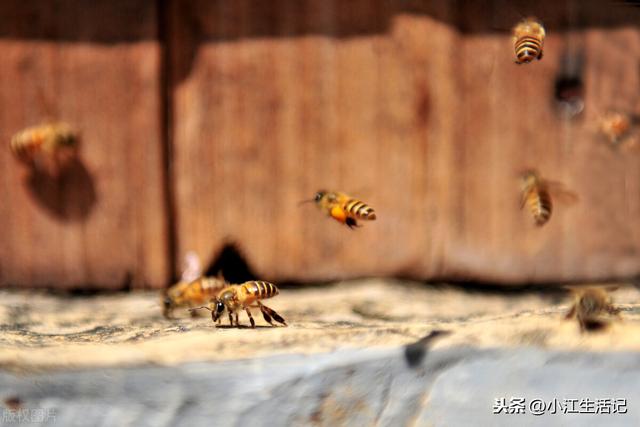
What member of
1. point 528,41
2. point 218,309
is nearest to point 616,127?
point 528,41

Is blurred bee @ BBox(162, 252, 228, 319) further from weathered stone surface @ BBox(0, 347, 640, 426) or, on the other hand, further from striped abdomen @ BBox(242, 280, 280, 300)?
weathered stone surface @ BBox(0, 347, 640, 426)

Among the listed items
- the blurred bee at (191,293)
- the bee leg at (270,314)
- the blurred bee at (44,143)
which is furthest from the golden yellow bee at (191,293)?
the blurred bee at (44,143)

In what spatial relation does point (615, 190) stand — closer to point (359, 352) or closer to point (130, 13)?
point (359, 352)

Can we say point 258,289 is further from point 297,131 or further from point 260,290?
point 297,131

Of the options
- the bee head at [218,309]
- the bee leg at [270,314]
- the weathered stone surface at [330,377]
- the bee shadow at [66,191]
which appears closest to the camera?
the weathered stone surface at [330,377]

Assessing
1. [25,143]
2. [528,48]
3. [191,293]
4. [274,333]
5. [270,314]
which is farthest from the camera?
[25,143]

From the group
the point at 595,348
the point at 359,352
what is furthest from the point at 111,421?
the point at 595,348

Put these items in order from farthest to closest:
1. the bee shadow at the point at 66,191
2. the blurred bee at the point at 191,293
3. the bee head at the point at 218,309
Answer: the bee shadow at the point at 66,191 < the blurred bee at the point at 191,293 < the bee head at the point at 218,309

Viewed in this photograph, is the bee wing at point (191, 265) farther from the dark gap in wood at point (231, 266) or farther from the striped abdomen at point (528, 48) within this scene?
the striped abdomen at point (528, 48)
